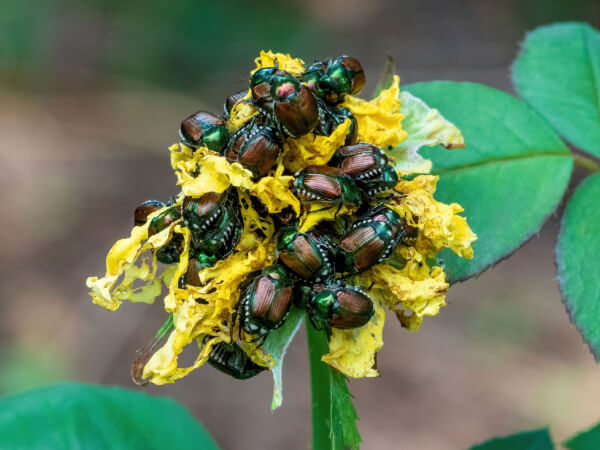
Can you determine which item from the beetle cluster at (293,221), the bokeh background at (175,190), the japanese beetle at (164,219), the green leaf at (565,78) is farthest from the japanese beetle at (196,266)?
the bokeh background at (175,190)

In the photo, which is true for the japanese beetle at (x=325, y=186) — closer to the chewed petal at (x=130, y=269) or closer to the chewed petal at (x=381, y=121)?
the chewed petal at (x=381, y=121)

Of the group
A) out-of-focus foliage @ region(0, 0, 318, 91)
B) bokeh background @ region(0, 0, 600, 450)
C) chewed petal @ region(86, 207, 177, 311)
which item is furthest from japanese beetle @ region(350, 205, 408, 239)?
out-of-focus foliage @ region(0, 0, 318, 91)

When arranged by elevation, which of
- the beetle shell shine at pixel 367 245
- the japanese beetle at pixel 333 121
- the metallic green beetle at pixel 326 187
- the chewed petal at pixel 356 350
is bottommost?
the chewed petal at pixel 356 350


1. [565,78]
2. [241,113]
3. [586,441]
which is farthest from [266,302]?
[565,78]

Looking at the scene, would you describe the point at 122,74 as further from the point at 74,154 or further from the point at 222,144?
the point at 222,144

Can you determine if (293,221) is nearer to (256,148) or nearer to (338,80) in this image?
(256,148)

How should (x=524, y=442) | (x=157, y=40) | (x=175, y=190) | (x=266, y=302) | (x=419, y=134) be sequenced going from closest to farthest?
(x=266, y=302) → (x=419, y=134) → (x=524, y=442) → (x=175, y=190) → (x=157, y=40)

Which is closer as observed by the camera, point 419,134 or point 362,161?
point 362,161
